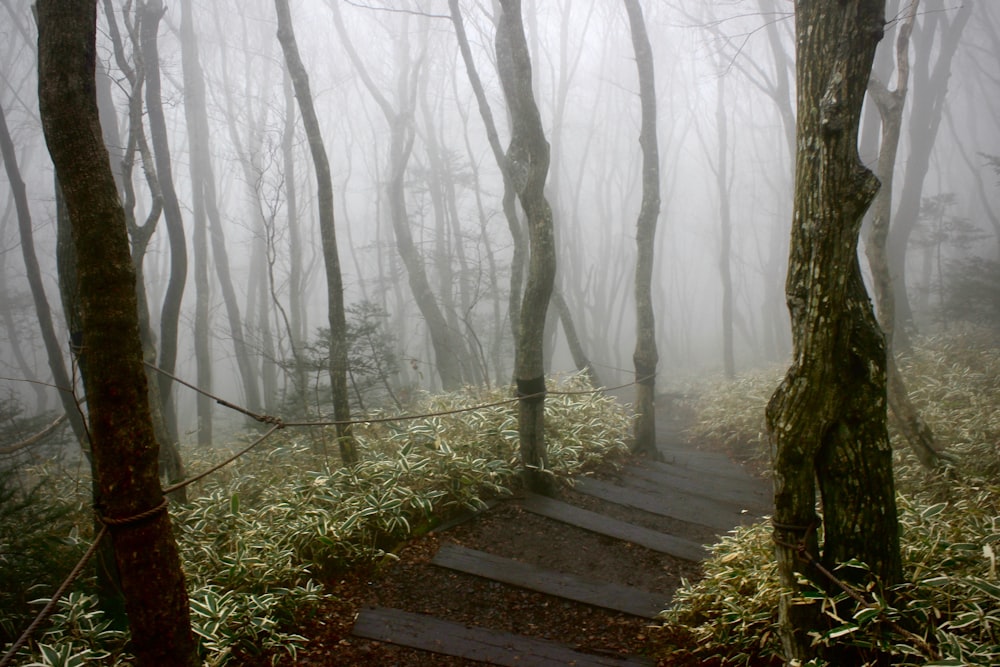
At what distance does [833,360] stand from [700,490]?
10.7 ft

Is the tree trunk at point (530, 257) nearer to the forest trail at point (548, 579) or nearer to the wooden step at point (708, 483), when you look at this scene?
the forest trail at point (548, 579)

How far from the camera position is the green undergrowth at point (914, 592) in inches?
81.6

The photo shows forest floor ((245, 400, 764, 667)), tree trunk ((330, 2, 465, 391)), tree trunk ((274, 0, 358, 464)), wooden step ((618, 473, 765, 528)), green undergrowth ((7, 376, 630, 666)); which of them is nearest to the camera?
green undergrowth ((7, 376, 630, 666))

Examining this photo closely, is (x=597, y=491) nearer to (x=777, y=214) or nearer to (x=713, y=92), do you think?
(x=777, y=214)

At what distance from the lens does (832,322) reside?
217cm

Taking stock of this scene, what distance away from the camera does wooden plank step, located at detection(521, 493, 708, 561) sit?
3908 millimetres

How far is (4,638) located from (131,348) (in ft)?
6.52

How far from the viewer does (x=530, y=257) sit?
4.46m

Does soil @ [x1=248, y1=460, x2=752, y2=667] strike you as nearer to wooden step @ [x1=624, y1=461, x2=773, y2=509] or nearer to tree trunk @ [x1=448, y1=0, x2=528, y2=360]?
wooden step @ [x1=624, y1=461, x2=773, y2=509]

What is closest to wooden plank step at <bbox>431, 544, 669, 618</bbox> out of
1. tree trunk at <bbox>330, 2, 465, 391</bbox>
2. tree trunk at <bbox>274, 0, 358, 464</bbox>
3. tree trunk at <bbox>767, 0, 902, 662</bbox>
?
tree trunk at <bbox>767, 0, 902, 662</bbox>

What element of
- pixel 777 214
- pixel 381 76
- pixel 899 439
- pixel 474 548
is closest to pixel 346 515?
pixel 474 548

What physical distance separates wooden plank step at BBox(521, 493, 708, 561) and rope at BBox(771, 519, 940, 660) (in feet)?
5.38

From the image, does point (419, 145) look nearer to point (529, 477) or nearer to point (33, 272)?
point (33, 272)

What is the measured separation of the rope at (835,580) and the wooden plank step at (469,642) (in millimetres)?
972
